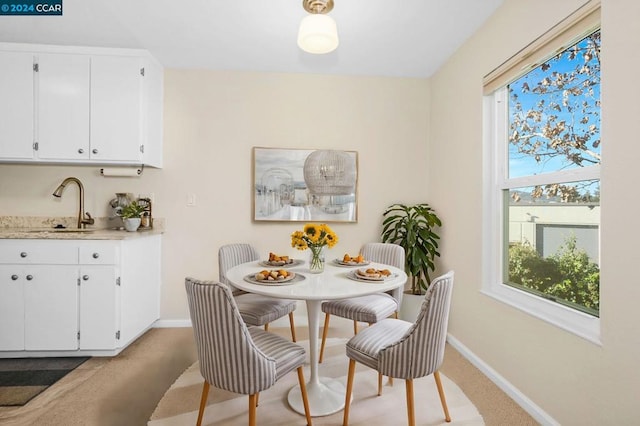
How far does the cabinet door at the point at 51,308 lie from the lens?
8.27 feet

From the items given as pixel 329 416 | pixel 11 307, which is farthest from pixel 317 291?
pixel 11 307

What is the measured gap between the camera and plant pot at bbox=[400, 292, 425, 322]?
3012 mm

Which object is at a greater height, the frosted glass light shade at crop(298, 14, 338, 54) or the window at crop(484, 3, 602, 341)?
the frosted glass light shade at crop(298, 14, 338, 54)

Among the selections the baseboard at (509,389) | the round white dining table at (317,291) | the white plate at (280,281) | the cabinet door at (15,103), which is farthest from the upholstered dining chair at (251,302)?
the cabinet door at (15,103)

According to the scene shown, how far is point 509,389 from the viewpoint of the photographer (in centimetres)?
210

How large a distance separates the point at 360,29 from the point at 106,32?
200 centimetres

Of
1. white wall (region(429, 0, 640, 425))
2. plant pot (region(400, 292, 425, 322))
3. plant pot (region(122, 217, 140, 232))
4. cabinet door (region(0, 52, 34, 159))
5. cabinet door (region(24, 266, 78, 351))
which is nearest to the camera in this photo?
white wall (region(429, 0, 640, 425))

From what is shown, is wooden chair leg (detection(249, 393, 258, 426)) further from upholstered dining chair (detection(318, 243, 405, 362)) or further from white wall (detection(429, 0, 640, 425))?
white wall (detection(429, 0, 640, 425))

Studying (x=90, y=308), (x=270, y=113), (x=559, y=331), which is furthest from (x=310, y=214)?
(x=559, y=331)

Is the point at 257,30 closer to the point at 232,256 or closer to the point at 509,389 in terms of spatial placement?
the point at 232,256

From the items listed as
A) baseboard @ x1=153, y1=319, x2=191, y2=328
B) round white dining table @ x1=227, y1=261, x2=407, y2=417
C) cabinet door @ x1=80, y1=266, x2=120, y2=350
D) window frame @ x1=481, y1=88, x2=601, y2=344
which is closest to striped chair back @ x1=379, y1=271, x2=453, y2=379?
round white dining table @ x1=227, y1=261, x2=407, y2=417

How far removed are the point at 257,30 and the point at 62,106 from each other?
70.4 inches

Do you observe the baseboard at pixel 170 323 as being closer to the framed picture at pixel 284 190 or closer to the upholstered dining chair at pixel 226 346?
the framed picture at pixel 284 190

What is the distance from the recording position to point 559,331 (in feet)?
5.75
